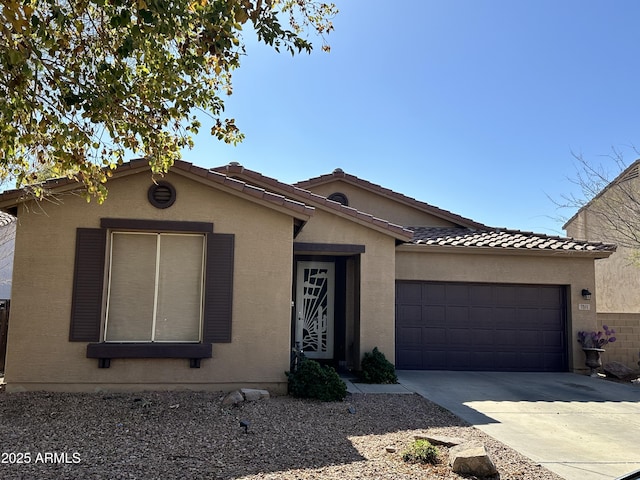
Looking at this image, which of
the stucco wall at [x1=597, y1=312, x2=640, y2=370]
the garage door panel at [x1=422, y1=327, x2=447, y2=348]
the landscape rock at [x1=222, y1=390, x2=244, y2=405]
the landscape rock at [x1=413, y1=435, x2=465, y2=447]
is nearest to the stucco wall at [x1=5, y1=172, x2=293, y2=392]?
the landscape rock at [x1=222, y1=390, x2=244, y2=405]

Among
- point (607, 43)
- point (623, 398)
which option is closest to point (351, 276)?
point (623, 398)

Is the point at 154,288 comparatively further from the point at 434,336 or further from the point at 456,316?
the point at 456,316

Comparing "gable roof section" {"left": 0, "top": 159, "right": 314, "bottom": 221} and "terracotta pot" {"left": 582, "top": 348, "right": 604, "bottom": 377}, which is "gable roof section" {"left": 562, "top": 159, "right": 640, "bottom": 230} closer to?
"terracotta pot" {"left": 582, "top": 348, "right": 604, "bottom": 377}

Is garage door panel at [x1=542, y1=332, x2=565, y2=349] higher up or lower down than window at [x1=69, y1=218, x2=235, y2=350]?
lower down

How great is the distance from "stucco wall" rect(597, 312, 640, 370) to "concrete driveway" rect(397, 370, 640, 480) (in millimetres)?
1854

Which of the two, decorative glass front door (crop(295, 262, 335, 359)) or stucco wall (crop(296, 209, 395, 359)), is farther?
decorative glass front door (crop(295, 262, 335, 359))

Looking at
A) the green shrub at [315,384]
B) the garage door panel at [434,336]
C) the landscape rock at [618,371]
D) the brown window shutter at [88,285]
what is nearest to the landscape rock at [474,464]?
the green shrub at [315,384]

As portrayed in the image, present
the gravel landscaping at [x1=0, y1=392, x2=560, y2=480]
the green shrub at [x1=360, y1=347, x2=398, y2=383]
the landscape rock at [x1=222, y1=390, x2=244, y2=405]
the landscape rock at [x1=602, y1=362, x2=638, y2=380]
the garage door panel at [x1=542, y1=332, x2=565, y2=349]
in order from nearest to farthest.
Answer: the gravel landscaping at [x1=0, y1=392, x2=560, y2=480] < the landscape rock at [x1=222, y1=390, x2=244, y2=405] < the green shrub at [x1=360, y1=347, x2=398, y2=383] < the landscape rock at [x1=602, y1=362, x2=638, y2=380] < the garage door panel at [x1=542, y1=332, x2=565, y2=349]

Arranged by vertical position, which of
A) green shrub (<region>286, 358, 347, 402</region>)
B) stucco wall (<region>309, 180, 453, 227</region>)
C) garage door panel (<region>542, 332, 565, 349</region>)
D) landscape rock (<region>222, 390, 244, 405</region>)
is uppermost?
stucco wall (<region>309, 180, 453, 227</region>)

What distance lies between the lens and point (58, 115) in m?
6.55

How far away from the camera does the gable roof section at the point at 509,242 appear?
39.7 ft

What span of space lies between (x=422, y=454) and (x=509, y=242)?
8.54 meters

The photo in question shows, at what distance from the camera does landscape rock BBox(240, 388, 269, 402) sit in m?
7.60

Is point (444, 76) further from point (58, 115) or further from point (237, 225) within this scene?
point (58, 115)
